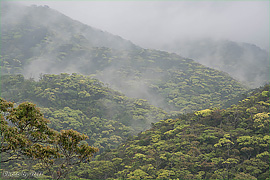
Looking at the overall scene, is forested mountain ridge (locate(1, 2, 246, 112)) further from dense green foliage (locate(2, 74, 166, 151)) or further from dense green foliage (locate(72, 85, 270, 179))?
dense green foliage (locate(72, 85, 270, 179))

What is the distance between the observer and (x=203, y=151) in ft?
101

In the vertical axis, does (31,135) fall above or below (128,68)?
below

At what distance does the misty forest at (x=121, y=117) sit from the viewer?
465 inches

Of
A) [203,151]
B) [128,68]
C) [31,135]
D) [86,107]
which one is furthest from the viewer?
[128,68]

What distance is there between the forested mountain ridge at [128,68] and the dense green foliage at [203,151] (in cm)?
6434

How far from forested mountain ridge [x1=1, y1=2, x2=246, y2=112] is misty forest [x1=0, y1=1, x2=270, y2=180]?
1.93ft

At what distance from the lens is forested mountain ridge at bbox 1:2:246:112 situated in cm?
11838

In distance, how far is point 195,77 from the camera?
13475 centimetres

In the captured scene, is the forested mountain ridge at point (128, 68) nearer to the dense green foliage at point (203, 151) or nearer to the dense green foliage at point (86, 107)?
the dense green foliage at point (86, 107)

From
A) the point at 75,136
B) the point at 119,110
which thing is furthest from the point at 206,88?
the point at 75,136

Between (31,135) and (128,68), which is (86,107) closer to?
(31,135)

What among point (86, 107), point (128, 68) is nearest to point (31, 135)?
point (86, 107)

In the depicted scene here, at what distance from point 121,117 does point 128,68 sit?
3147 inches

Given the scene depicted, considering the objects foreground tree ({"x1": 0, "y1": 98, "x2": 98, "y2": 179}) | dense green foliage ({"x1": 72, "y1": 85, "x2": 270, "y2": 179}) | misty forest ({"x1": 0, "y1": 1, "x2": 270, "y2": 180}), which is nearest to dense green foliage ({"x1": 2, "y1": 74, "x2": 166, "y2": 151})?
misty forest ({"x1": 0, "y1": 1, "x2": 270, "y2": 180})
